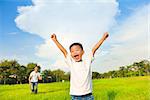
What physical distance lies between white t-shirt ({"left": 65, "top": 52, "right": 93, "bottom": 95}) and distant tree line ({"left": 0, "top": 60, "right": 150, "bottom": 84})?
14.9 feet

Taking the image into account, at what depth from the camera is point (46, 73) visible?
28.3ft

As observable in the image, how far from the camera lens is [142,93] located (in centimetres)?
660

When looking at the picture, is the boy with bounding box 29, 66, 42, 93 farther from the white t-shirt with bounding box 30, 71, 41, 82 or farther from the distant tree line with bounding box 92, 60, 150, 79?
the distant tree line with bounding box 92, 60, 150, 79

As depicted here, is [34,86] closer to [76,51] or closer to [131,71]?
[131,71]

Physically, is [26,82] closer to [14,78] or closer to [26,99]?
[14,78]

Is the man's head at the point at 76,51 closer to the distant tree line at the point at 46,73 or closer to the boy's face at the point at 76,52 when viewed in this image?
the boy's face at the point at 76,52

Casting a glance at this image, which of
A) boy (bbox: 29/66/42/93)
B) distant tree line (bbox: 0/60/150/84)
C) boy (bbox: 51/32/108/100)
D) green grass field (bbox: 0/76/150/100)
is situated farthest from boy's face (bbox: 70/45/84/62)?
boy (bbox: 29/66/42/93)

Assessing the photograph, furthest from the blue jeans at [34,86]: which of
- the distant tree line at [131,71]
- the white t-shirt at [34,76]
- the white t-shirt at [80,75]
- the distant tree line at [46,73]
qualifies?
the white t-shirt at [80,75]

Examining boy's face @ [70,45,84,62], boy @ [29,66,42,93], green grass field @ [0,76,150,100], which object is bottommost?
green grass field @ [0,76,150,100]

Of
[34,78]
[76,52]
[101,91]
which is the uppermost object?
[76,52]

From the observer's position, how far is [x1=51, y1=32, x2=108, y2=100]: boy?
3248 millimetres

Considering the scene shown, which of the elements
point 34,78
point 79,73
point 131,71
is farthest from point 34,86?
point 79,73

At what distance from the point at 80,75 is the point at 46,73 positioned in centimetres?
538

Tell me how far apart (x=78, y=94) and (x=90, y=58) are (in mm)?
406
